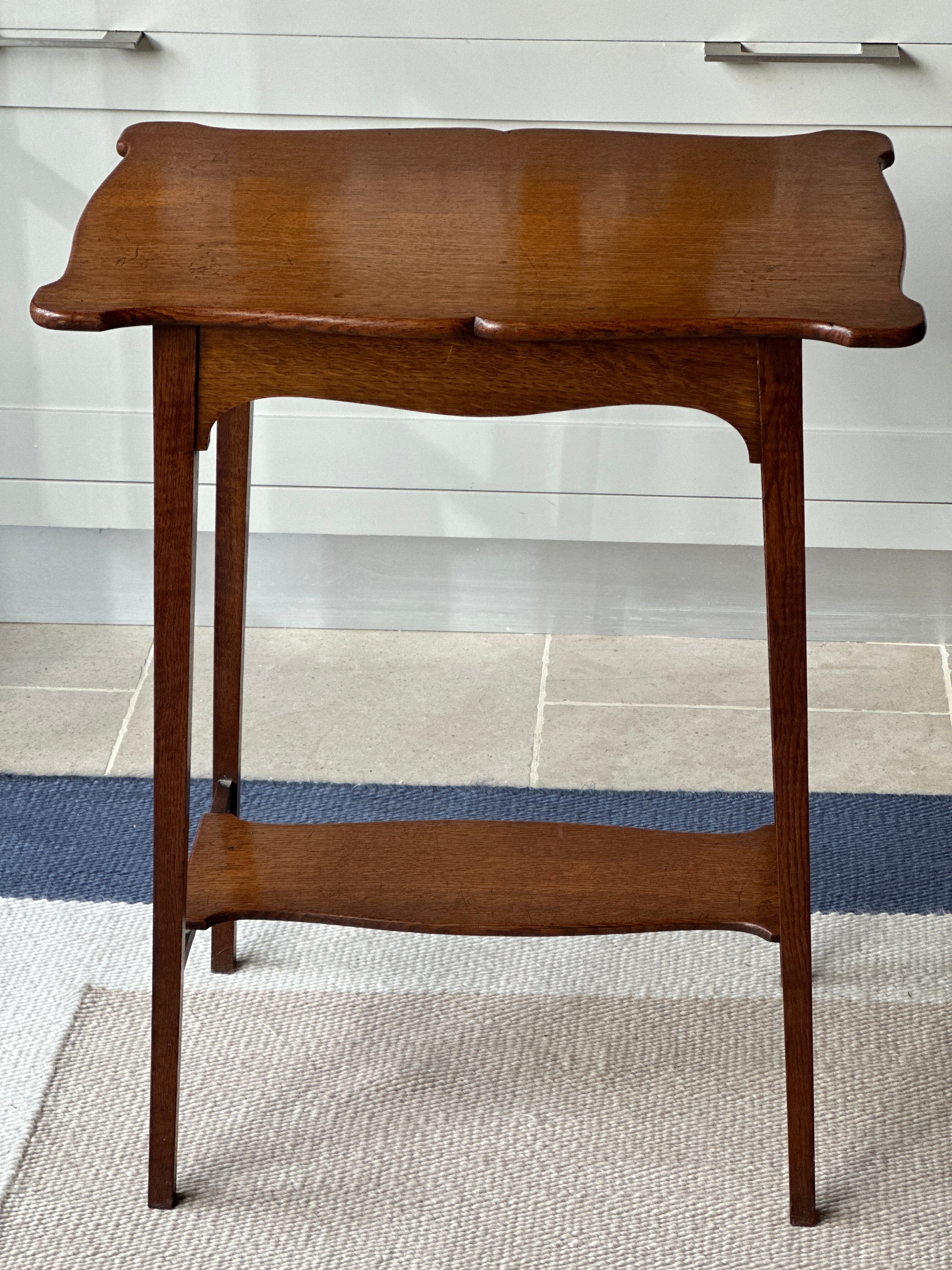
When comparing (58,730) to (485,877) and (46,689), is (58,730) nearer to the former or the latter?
(46,689)

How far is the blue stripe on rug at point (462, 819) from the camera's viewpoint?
5.11 feet

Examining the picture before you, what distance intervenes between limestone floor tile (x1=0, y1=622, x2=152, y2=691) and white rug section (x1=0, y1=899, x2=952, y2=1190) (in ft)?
1.41

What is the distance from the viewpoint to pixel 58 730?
1812 mm

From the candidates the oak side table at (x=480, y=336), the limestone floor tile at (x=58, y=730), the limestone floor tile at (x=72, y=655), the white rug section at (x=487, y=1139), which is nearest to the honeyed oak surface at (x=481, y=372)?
the oak side table at (x=480, y=336)

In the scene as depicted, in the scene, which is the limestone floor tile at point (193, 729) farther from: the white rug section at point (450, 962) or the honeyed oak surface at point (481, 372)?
the honeyed oak surface at point (481, 372)

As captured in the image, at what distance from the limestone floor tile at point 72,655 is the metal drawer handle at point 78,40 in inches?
28.8

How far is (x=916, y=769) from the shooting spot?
1.74 metres

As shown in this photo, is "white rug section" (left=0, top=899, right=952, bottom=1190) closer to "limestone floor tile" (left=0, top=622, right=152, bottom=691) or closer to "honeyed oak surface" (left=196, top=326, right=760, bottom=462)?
"limestone floor tile" (left=0, top=622, right=152, bottom=691)

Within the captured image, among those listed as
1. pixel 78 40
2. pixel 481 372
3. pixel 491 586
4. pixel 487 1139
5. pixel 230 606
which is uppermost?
pixel 78 40

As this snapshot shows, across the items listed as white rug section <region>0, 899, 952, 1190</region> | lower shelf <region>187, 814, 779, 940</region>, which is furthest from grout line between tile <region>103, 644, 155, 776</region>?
lower shelf <region>187, 814, 779, 940</region>

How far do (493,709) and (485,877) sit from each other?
62cm

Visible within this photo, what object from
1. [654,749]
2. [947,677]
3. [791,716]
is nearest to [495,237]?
[791,716]

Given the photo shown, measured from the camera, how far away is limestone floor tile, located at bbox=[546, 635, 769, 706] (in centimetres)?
188

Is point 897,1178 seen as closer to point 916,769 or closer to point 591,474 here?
point 916,769
